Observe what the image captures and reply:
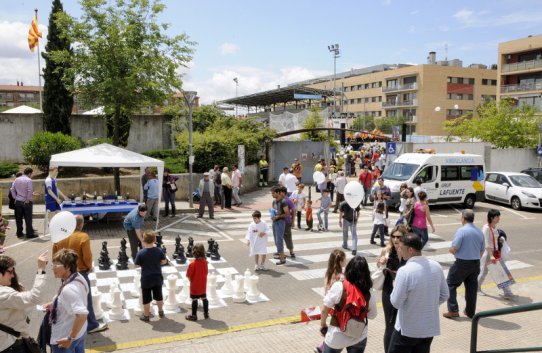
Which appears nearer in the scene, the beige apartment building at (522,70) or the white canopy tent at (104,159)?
the white canopy tent at (104,159)

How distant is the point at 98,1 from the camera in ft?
54.0

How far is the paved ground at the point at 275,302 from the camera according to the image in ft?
21.9

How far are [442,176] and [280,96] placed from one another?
25.2m

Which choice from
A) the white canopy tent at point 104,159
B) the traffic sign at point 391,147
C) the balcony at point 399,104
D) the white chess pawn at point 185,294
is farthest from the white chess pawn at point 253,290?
the balcony at point 399,104

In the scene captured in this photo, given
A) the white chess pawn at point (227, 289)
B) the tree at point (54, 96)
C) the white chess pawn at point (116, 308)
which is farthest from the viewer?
the tree at point (54, 96)

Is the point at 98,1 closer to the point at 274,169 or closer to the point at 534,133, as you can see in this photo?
the point at 274,169

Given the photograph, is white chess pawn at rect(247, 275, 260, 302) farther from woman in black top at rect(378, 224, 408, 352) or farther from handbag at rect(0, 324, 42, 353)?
handbag at rect(0, 324, 42, 353)

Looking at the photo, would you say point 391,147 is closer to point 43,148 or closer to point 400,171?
point 400,171

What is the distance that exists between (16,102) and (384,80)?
104 metres

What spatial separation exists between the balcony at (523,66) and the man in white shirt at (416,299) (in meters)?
53.2

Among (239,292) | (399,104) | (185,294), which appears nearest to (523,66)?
(399,104)

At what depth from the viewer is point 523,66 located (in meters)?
50.9

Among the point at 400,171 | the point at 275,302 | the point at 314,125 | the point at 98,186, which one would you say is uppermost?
the point at 314,125

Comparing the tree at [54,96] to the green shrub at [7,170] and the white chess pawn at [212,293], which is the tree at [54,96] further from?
the white chess pawn at [212,293]
